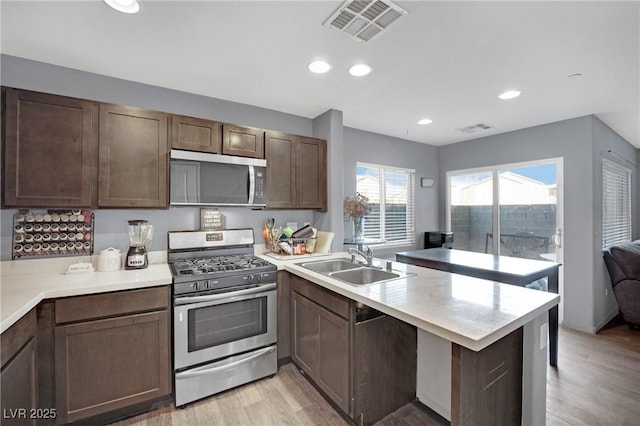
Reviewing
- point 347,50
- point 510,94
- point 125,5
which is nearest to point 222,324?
point 125,5

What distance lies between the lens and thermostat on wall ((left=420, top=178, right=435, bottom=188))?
4.89 m

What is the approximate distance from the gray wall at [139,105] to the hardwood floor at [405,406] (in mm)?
1367

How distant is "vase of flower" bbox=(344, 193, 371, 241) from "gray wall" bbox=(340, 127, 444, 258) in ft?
0.65

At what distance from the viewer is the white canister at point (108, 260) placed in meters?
2.18

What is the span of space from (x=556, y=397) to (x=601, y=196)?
2.70m

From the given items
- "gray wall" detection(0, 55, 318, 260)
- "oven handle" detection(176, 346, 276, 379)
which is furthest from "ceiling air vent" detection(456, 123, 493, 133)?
"oven handle" detection(176, 346, 276, 379)

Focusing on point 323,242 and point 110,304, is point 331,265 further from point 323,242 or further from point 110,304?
point 110,304

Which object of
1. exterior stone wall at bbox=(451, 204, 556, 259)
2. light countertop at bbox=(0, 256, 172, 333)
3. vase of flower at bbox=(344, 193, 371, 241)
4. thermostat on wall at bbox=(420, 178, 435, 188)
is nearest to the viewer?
light countertop at bbox=(0, 256, 172, 333)

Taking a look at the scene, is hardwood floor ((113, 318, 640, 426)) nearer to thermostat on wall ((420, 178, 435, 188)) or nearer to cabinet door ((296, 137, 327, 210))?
cabinet door ((296, 137, 327, 210))

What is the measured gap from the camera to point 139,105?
2518 millimetres

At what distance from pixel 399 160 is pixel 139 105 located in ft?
11.6

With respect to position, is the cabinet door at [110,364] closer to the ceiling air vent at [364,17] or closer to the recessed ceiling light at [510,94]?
the ceiling air vent at [364,17]

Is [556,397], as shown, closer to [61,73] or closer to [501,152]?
[501,152]

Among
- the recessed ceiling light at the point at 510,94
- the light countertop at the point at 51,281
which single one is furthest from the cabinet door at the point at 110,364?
the recessed ceiling light at the point at 510,94
